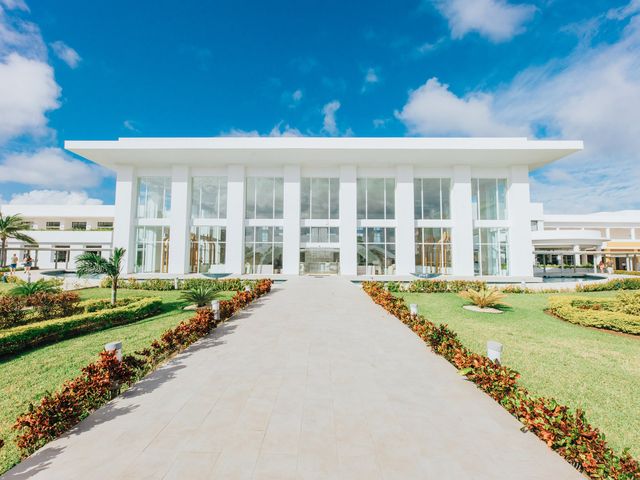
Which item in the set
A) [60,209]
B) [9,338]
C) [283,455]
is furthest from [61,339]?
[60,209]

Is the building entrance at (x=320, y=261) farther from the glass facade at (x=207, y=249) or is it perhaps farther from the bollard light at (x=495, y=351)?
the bollard light at (x=495, y=351)

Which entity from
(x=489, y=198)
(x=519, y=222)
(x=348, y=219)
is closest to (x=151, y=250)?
(x=348, y=219)

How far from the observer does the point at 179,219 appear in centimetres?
2398

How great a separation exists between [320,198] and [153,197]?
15.0 m

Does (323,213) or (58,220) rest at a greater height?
(58,220)

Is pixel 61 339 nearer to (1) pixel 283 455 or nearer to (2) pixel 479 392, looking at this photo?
(1) pixel 283 455

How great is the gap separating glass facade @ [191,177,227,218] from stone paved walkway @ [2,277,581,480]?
2011 centimetres

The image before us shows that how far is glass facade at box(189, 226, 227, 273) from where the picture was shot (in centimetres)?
2441

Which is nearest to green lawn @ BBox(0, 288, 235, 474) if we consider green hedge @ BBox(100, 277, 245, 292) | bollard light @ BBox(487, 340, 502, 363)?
green hedge @ BBox(100, 277, 245, 292)

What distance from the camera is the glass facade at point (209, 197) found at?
80.9ft

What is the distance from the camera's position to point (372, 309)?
10953 mm

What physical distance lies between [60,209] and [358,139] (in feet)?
138

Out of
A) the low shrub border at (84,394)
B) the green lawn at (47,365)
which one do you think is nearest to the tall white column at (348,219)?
the green lawn at (47,365)

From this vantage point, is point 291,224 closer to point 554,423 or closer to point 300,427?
point 300,427
